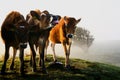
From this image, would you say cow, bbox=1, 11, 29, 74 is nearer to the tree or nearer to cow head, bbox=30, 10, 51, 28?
cow head, bbox=30, 10, 51, 28

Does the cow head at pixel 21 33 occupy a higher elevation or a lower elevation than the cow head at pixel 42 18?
lower

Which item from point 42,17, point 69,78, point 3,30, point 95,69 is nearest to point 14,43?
point 3,30

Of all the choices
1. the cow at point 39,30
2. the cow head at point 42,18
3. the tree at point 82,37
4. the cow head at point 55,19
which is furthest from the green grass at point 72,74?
the tree at point 82,37

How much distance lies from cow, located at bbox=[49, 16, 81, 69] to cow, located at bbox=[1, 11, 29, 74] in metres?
2.81

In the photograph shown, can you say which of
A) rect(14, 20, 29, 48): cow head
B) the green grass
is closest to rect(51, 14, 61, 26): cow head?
the green grass

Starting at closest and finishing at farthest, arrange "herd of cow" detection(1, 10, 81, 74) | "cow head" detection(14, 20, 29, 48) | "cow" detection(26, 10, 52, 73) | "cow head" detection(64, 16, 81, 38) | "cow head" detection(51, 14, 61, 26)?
→ "cow head" detection(14, 20, 29, 48), "herd of cow" detection(1, 10, 81, 74), "cow" detection(26, 10, 52, 73), "cow head" detection(64, 16, 81, 38), "cow head" detection(51, 14, 61, 26)

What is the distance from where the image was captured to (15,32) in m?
17.1

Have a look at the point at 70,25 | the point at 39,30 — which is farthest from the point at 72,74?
the point at 39,30

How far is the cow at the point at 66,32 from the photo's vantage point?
1936cm

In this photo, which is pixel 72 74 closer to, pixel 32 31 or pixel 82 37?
pixel 32 31

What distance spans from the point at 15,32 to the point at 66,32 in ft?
11.9

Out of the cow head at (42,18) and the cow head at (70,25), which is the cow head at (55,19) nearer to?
the cow head at (70,25)

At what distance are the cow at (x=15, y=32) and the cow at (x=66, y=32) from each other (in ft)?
9.22

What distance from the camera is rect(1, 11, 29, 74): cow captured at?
16891 mm
